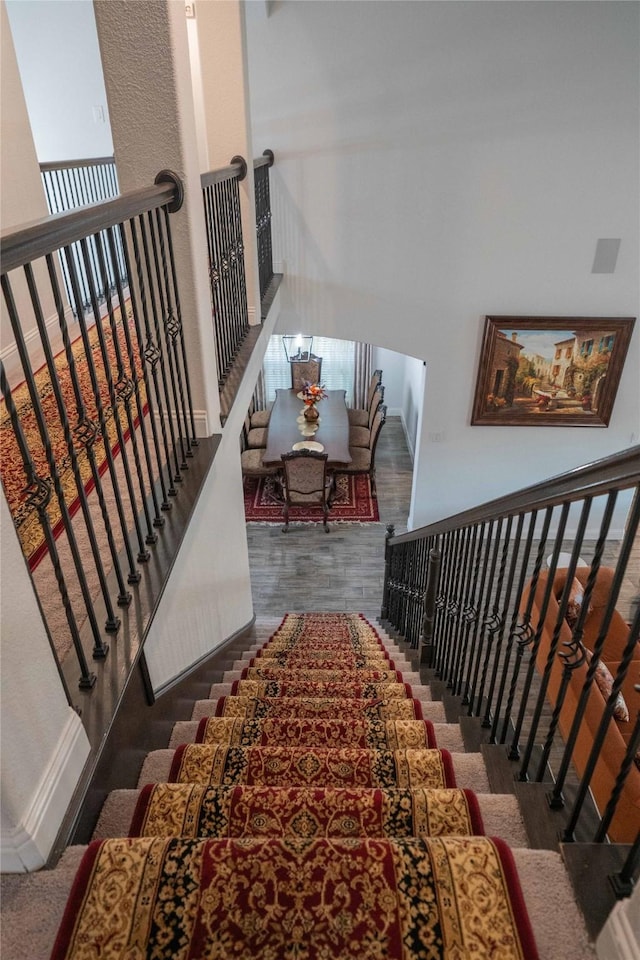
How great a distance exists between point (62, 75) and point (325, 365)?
558cm

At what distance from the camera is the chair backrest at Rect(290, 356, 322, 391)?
371 inches

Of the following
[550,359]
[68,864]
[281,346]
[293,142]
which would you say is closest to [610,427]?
[550,359]

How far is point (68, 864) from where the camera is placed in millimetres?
1237

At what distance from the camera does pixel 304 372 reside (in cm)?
948

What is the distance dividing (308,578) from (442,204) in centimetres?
419

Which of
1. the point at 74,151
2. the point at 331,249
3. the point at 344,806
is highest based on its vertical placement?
the point at 74,151

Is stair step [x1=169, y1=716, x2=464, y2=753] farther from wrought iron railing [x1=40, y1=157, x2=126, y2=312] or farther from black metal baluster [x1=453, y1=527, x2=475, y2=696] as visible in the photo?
wrought iron railing [x1=40, y1=157, x2=126, y2=312]

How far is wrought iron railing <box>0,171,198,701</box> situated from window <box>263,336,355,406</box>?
7344 mm

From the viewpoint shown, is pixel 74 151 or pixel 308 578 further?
pixel 308 578

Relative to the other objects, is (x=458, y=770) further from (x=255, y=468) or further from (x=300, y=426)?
(x=300, y=426)

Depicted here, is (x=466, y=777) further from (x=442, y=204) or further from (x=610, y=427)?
(x=610, y=427)

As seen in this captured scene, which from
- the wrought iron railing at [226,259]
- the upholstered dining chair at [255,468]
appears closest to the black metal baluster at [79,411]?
the wrought iron railing at [226,259]

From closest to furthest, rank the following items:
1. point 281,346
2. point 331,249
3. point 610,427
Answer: point 331,249, point 610,427, point 281,346

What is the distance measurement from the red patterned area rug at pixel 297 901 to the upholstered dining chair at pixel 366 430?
23.1ft
